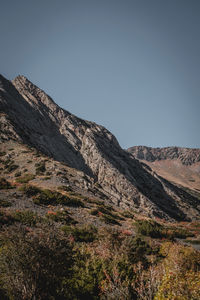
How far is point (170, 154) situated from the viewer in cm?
18075

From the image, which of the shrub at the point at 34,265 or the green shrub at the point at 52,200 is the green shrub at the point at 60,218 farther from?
the shrub at the point at 34,265

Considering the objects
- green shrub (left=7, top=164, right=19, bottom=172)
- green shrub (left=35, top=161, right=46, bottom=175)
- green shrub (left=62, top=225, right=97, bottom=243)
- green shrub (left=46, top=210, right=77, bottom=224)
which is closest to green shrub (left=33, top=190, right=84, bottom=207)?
green shrub (left=46, top=210, right=77, bottom=224)

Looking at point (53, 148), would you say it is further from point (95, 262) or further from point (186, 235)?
point (95, 262)

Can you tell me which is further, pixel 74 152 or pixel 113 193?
pixel 74 152

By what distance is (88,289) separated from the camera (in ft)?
17.2

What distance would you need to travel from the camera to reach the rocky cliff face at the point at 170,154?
16700 centimetres

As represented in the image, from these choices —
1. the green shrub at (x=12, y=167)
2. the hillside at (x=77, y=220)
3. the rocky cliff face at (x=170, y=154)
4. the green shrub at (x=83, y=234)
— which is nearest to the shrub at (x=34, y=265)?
the hillside at (x=77, y=220)

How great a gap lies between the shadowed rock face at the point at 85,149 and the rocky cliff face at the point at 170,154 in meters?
123

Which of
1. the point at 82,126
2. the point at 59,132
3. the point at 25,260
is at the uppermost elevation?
the point at 82,126

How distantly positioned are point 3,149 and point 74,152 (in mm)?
23346

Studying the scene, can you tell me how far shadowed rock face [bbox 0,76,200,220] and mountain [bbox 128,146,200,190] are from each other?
9319 cm

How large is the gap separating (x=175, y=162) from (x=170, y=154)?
12532 millimetres

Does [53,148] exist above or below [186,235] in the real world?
above

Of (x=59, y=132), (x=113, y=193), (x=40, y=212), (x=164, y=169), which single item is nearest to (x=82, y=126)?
(x=59, y=132)
